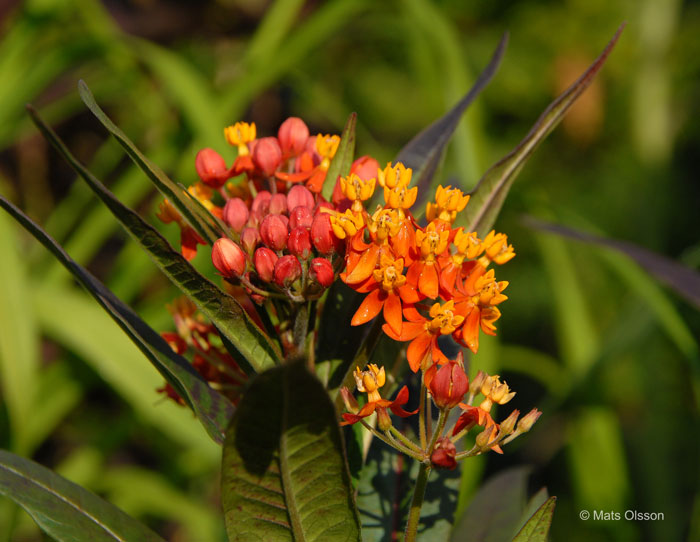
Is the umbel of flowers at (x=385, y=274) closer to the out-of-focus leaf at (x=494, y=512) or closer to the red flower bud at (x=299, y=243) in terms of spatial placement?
the red flower bud at (x=299, y=243)

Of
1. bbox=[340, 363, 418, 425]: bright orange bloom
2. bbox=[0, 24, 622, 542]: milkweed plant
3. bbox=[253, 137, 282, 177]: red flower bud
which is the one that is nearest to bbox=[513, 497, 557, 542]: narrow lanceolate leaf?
bbox=[0, 24, 622, 542]: milkweed plant

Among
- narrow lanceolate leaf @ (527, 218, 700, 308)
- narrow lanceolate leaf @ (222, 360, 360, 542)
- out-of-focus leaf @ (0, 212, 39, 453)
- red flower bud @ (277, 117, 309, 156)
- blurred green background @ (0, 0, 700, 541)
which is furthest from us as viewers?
blurred green background @ (0, 0, 700, 541)

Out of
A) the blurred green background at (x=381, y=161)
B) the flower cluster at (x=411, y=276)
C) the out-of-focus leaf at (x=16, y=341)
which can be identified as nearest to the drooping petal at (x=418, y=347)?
the flower cluster at (x=411, y=276)

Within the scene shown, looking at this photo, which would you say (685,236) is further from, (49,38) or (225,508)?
(225,508)

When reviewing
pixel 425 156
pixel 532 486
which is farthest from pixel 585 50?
pixel 425 156

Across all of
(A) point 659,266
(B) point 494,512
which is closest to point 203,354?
(B) point 494,512

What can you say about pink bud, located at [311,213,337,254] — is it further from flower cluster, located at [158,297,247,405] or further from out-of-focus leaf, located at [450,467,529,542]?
out-of-focus leaf, located at [450,467,529,542]

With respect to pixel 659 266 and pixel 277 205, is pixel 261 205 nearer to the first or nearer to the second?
pixel 277 205
